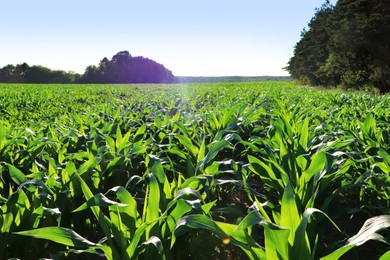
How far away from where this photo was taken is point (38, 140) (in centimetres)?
314

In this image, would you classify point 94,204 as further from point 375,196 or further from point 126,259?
point 375,196

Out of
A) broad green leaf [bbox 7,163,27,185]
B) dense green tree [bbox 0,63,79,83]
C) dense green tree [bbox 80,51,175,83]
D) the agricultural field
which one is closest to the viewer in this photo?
the agricultural field

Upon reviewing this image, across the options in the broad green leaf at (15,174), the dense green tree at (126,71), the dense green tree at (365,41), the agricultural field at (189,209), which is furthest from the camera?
the dense green tree at (126,71)

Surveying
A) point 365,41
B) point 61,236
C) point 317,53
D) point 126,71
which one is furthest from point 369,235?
point 126,71

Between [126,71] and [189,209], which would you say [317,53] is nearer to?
[189,209]

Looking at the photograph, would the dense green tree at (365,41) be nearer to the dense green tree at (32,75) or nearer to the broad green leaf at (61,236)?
the broad green leaf at (61,236)

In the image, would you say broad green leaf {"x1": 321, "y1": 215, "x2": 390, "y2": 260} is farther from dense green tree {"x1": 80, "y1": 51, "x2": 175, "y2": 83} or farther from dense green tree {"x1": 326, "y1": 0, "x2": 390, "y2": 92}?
dense green tree {"x1": 80, "y1": 51, "x2": 175, "y2": 83}

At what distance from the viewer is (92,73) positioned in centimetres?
7362

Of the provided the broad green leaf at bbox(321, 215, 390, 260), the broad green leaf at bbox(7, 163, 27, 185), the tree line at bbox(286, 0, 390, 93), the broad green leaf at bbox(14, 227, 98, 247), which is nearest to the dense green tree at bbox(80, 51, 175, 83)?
the tree line at bbox(286, 0, 390, 93)

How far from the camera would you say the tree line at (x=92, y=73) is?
242ft

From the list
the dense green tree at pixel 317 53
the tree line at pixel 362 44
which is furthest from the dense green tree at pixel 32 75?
the tree line at pixel 362 44

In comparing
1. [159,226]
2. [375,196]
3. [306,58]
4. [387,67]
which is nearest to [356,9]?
A: [387,67]

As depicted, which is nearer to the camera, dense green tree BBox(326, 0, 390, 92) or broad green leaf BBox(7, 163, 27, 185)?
broad green leaf BBox(7, 163, 27, 185)

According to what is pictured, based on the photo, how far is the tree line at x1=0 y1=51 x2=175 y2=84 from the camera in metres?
73.9
